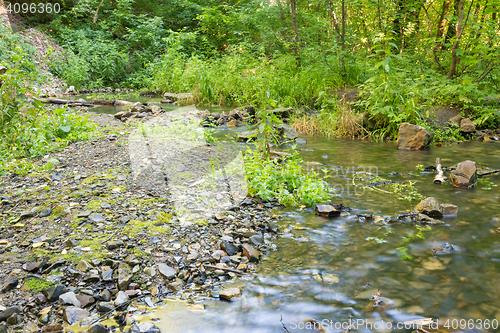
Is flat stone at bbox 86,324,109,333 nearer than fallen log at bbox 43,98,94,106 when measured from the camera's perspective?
Yes

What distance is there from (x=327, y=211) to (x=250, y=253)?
3.93 ft

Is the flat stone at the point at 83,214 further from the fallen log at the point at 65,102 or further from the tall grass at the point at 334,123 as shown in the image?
the fallen log at the point at 65,102

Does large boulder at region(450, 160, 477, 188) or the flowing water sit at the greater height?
large boulder at region(450, 160, 477, 188)

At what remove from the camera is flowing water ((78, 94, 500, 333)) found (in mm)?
2125

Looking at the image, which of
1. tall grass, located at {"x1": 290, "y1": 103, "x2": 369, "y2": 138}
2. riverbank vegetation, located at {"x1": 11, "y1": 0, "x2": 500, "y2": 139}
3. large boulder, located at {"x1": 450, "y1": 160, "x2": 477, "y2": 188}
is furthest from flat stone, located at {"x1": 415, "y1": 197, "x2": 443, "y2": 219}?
tall grass, located at {"x1": 290, "y1": 103, "x2": 369, "y2": 138}

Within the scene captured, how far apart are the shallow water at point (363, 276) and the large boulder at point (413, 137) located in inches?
110

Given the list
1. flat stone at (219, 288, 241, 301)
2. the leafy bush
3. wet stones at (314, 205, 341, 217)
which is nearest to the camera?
flat stone at (219, 288, 241, 301)

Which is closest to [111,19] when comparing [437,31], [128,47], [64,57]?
[128,47]

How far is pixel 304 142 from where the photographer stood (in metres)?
7.36

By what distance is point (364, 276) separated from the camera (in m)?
2.55

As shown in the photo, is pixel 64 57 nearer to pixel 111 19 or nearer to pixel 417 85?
pixel 111 19

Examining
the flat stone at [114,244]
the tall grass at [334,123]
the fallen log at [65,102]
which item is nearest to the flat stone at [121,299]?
the flat stone at [114,244]

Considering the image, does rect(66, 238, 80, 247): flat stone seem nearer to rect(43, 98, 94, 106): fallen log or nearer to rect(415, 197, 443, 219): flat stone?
rect(415, 197, 443, 219): flat stone

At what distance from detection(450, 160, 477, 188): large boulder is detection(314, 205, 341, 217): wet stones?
2018 mm
